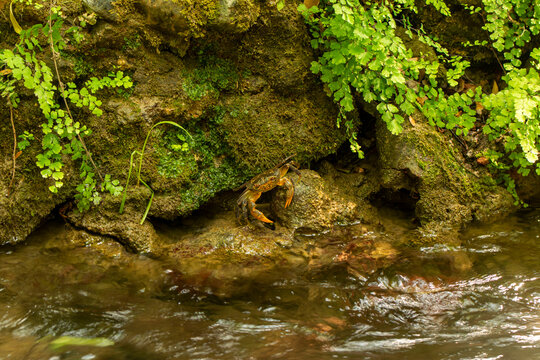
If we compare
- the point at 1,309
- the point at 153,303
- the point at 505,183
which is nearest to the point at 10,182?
the point at 1,309

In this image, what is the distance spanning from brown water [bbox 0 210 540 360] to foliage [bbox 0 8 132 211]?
0.63 m

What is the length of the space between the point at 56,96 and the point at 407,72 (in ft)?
10.5

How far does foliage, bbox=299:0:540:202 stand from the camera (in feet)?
11.6

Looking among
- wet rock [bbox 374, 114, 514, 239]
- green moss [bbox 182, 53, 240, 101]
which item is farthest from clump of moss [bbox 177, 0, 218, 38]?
wet rock [bbox 374, 114, 514, 239]

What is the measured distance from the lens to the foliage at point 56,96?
3.20m


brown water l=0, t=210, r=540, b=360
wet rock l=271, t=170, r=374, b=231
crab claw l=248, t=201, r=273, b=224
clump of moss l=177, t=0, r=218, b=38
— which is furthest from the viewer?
wet rock l=271, t=170, r=374, b=231

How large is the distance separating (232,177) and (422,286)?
2004 mm

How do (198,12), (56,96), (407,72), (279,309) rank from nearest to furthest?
(279,309), (198,12), (56,96), (407,72)

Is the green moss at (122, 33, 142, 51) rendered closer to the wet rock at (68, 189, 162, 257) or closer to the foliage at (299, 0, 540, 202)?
the wet rock at (68, 189, 162, 257)

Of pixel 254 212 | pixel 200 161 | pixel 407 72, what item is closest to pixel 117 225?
pixel 200 161

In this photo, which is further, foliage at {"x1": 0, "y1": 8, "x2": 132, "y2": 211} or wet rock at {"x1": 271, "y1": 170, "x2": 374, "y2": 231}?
wet rock at {"x1": 271, "y1": 170, "x2": 374, "y2": 231}

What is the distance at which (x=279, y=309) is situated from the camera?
316 cm

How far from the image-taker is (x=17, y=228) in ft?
12.1

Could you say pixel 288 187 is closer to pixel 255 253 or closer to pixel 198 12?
pixel 255 253
